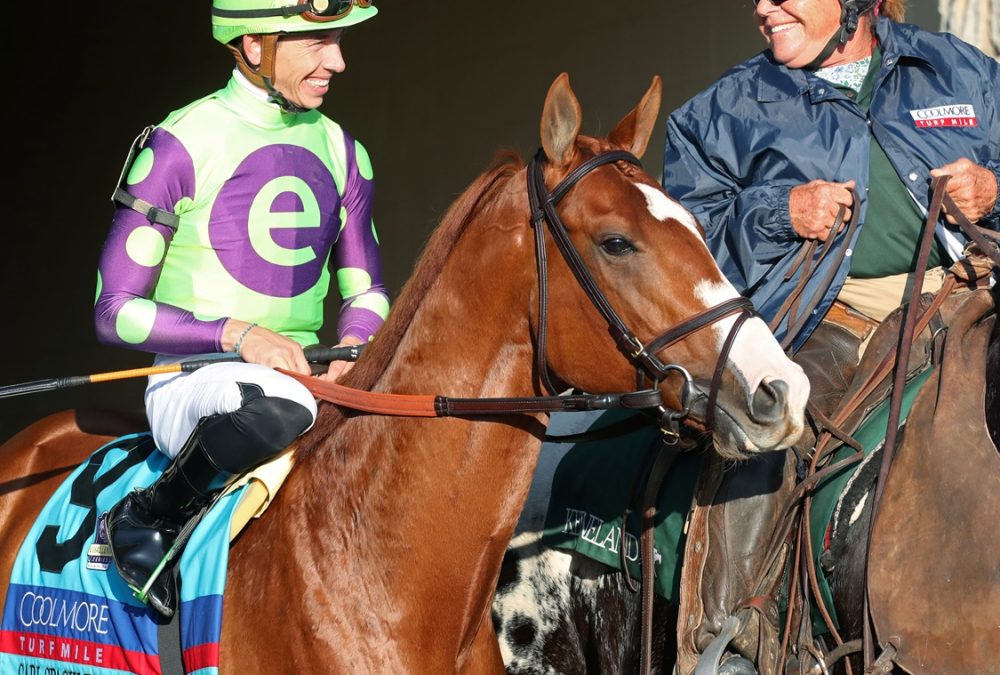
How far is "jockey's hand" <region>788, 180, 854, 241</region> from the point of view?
2846 millimetres

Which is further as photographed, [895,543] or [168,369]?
[168,369]

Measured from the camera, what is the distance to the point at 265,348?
2.64 meters

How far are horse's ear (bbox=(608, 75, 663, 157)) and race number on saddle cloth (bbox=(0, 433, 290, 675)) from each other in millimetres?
1059

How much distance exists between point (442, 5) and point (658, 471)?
5.85 metres

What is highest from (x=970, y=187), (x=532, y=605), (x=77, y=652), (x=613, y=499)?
(x=970, y=187)

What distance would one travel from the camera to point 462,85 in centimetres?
792

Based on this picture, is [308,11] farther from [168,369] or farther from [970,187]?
[970,187]

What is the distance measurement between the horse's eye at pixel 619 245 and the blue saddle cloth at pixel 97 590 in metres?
1.01

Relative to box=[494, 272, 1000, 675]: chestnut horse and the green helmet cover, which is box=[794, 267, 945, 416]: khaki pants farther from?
the green helmet cover

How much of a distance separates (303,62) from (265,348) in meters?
0.76

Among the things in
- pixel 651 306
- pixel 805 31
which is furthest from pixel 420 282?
pixel 805 31

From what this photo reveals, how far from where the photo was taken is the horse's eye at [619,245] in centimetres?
227

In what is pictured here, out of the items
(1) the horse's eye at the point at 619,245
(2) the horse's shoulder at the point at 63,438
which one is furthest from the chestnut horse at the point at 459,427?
(2) the horse's shoulder at the point at 63,438

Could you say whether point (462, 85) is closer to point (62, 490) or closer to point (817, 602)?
point (62, 490)
